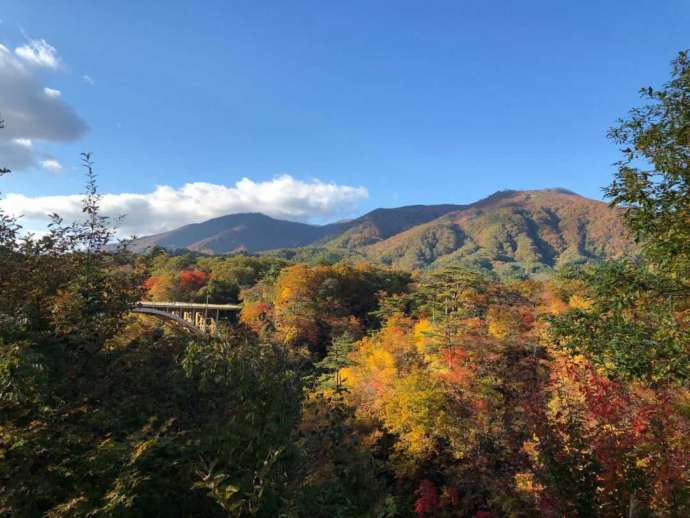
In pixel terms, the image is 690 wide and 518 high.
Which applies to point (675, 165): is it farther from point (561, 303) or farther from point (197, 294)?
point (197, 294)

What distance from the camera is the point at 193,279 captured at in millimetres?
74250

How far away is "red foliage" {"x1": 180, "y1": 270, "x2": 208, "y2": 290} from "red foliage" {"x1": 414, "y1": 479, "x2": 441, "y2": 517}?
5844cm

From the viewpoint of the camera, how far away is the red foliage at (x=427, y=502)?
2025cm

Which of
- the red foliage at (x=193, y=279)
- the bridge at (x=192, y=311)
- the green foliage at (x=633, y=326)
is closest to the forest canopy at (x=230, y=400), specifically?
the green foliage at (x=633, y=326)

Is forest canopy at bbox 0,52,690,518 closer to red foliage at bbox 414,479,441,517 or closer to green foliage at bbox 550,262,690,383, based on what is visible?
green foliage at bbox 550,262,690,383

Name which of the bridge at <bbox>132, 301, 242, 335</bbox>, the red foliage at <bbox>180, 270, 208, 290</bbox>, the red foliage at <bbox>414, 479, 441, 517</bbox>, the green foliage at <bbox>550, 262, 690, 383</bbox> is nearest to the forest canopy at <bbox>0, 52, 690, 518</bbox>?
the green foliage at <bbox>550, 262, 690, 383</bbox>

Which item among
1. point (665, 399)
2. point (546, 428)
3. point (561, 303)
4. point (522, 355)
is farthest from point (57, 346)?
point (561, 303)

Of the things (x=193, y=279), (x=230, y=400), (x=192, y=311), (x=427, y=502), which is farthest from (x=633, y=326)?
(x=193, y=279)

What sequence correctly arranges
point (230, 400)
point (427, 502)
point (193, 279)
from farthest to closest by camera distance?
point (193, 279), point (427, 502), point (230, 400)

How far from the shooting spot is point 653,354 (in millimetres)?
7820

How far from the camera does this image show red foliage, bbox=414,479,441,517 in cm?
2025

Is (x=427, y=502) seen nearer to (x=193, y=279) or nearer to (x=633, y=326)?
(x=633, y=326)

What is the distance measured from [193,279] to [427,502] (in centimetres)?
6194

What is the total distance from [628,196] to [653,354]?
2.96 meters
